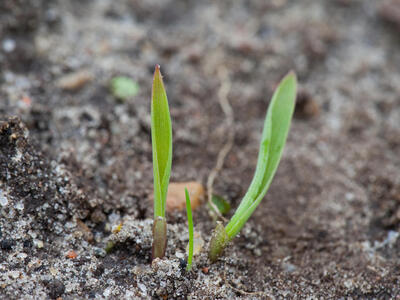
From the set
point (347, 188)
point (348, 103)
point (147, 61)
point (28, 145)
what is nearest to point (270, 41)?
point (348, 103)

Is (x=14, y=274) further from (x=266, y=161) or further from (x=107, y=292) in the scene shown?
(x=266, y=161)

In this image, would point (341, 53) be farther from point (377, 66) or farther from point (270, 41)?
point (270, 41)

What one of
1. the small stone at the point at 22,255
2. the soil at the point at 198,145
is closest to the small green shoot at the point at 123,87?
the soil at the point at 198,145

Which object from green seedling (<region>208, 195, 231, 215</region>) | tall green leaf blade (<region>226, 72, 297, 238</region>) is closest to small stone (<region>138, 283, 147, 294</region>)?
tall green leaf blade (<region>226, 72, 297, 238</region>)

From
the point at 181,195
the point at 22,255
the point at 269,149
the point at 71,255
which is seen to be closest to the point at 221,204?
the point at 181,195

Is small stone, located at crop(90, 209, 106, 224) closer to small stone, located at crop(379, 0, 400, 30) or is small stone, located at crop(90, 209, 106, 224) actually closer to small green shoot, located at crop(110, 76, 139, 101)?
small green shoot, located at crop(110, 76, 139, 101)

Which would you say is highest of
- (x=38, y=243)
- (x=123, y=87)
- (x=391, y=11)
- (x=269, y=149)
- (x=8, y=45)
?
(x=391, y=11)

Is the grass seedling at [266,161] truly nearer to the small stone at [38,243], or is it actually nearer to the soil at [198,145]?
the soil at [198,145]
